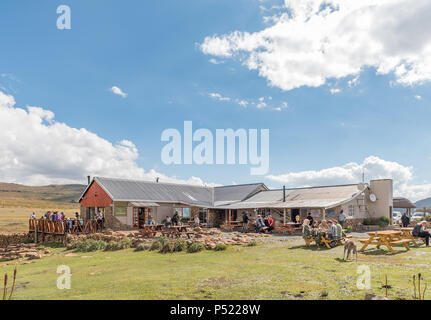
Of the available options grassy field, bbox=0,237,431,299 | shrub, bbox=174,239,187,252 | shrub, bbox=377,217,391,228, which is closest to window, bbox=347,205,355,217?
shrub, bbox=377,217,391,228

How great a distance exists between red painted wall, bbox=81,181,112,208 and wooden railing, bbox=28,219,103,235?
2451 millimetres

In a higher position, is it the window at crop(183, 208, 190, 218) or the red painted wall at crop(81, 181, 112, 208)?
the red painted wall at crop(81, 181, 112, 208)

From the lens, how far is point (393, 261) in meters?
10.3

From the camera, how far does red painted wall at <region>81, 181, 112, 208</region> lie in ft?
92.3

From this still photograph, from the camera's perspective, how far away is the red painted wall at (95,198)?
92.3ft

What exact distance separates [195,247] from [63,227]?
13.8 meters

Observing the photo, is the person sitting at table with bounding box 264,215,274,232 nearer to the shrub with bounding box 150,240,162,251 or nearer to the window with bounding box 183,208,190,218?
the shrub with bounding box 150,240,162,251

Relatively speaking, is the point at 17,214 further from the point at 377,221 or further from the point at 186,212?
the point at 377,221

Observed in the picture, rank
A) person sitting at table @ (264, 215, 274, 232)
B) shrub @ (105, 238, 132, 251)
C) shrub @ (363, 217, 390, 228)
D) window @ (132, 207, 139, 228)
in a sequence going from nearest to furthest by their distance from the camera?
shrub @ (105, 238, 132, 251), person sitting at table @ (264, 215, 274, 232), shrub @ (363, 217, 390, 228), window @ (132, 207, 139, 228)

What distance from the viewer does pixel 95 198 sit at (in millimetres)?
29344

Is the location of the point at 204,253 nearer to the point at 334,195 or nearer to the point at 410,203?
the point at 334,195

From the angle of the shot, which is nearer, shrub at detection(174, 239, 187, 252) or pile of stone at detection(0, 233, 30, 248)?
shrub at detection(174, 239, 187, 252)

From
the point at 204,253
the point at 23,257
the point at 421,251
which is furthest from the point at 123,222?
the point at 421,251
